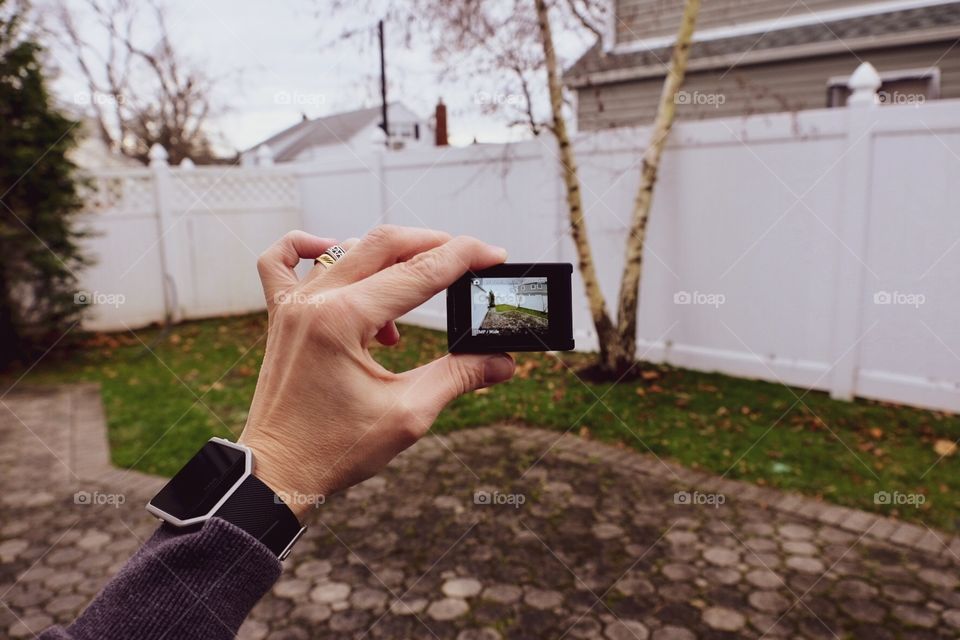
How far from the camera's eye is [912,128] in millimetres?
4965

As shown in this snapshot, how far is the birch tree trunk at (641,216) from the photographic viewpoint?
5.63 meters

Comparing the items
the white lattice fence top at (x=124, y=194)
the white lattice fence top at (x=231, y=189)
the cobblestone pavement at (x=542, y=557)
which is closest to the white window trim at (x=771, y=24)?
the white lattice fence top at (x=231, y=189)

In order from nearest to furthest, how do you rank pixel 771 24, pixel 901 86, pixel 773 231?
pixel 773 231 → pixel 901 86 → pixel 771 24

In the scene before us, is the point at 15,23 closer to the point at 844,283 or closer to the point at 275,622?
the point at 275,622

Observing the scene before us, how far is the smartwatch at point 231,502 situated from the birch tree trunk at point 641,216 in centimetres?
520

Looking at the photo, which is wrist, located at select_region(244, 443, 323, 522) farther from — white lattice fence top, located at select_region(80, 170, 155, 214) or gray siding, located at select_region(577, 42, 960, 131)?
white lattice fence top, located at select_region(80, 170, 155, 214)

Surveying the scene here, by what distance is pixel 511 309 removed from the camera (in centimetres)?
125

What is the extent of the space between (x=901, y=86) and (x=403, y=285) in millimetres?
10540

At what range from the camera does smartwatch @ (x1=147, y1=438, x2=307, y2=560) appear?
3.29 ft

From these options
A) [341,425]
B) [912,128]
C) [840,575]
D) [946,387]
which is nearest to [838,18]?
[912,128]

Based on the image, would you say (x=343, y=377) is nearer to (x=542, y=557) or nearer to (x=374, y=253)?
(x=374, y=253)

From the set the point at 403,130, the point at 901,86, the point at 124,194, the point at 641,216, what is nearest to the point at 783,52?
the point at 901,86

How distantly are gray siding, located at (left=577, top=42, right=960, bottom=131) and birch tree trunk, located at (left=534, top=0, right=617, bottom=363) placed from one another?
3061mm

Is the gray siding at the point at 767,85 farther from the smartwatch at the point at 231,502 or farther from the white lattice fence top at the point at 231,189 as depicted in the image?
the smartwatch at the point at 231,502
